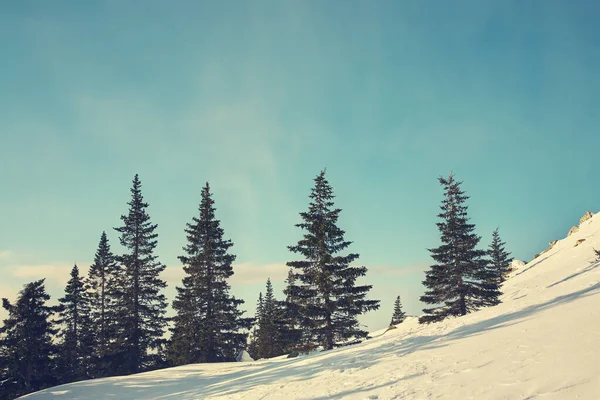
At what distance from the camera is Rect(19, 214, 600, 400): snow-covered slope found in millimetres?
8227

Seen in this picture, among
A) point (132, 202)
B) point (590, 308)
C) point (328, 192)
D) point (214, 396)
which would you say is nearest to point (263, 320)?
point (132, 202)

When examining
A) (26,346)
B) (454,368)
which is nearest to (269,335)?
(26,346)

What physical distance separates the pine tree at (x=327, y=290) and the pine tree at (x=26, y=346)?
77.7 feet

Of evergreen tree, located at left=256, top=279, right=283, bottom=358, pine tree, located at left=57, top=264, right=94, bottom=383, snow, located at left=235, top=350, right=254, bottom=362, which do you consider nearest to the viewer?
pine tree, located at left=57, top=264, right=94, bottom=383

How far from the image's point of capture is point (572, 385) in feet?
24.1

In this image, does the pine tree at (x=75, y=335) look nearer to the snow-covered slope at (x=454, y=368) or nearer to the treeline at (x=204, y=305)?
the treeline at (x=204, y=305)

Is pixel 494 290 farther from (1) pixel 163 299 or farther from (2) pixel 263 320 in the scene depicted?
(2) pixel 263 320

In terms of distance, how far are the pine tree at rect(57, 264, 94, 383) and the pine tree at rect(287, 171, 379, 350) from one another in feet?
83.7

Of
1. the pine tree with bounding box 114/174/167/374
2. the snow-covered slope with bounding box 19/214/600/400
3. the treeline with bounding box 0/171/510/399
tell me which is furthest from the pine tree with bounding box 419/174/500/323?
the pine tree with bounding box 114/174/167/374

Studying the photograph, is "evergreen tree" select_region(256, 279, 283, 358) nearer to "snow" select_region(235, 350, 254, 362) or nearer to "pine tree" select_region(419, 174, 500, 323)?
"snow" select_region(235, 350, 254, 362)

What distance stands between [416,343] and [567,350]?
6.33 metres

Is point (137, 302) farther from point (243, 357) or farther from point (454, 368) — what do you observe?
point (243, 357)

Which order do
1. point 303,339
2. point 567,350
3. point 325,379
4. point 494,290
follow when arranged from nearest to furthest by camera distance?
point 567,350 < point 325,379 < point 303,339 < point 494,290

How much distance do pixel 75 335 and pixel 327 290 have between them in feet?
108
